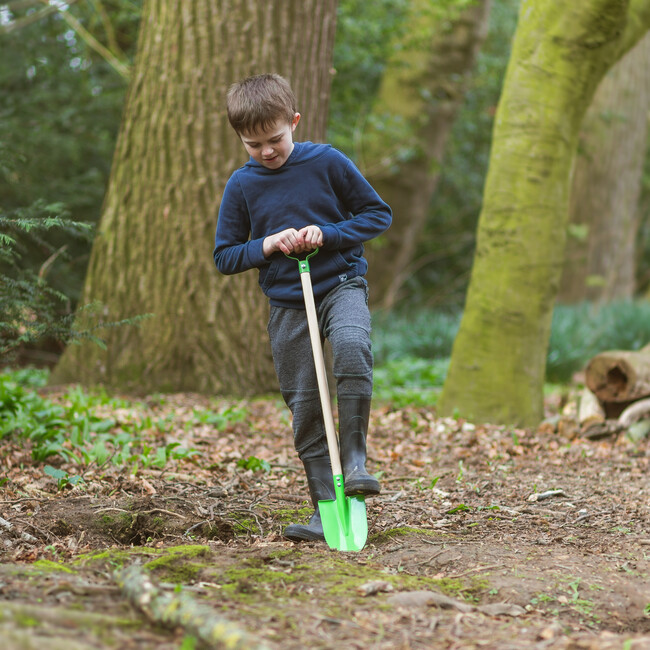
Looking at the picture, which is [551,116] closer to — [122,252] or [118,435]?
[122,252]

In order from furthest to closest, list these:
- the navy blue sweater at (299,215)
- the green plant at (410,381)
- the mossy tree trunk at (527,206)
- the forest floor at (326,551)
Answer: the green plant at (410,381) < the mossy tree trunk at (527,206) < the navy blue sweater at (299,215) < the forest floor at (326,551)

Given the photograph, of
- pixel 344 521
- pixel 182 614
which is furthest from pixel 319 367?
pixel 182 614

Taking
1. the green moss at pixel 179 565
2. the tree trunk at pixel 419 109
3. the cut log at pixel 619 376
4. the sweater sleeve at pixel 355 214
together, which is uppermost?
the tree trunk at pixel 419 109

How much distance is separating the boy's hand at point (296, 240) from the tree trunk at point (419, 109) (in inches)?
271

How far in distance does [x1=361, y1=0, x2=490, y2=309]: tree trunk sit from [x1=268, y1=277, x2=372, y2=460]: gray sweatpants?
678cm

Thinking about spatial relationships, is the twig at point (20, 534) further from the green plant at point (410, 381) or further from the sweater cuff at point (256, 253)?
the green plant at point (410, 381)

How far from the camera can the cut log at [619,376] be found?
5695 millimetres

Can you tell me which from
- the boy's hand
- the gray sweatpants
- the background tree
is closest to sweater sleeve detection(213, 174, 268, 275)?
the boy's hand

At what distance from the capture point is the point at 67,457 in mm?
3965

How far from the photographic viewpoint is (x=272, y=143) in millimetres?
2992

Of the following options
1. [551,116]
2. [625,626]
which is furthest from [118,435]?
[551,116]

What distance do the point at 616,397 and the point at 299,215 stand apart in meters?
3.71

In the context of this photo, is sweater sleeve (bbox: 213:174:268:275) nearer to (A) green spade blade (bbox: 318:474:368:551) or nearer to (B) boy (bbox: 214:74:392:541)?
(B) boy (bbox: 214:74:392:541)

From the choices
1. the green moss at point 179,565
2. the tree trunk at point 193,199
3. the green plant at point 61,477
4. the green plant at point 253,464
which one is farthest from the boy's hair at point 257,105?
the tree trunk at point 193,199
